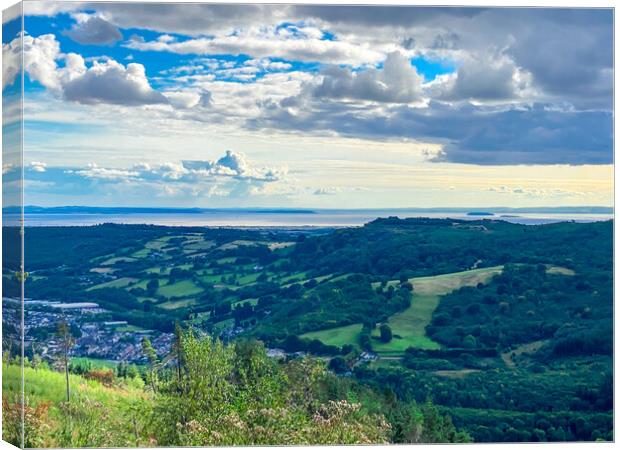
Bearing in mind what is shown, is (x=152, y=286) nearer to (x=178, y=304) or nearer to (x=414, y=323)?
(x=178, y=304)

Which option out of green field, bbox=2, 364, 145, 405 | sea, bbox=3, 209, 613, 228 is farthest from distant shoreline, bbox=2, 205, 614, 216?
green field, bbox=2, 364, 145, 405

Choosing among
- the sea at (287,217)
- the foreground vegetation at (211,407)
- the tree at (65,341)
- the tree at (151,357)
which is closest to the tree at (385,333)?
the foreground vegetation at (211,407)

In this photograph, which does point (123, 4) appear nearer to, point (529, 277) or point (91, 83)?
point (91, 83)

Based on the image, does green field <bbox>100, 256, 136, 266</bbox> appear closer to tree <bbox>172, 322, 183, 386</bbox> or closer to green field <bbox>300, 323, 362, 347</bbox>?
tree <bbox>172, 322, 183, 386</bbox>

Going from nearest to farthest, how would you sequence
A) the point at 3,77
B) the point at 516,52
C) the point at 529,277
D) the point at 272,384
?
the point at 3,77 → the point at 272,384 → the point at 516,52 → the point at 529,277

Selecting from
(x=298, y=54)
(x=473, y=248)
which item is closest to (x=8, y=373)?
(x=298, y=54)

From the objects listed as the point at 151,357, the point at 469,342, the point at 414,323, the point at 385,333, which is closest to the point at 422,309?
the point at 414,323

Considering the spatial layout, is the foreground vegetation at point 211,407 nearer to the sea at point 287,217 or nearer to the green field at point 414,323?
the green field at point 414,323
